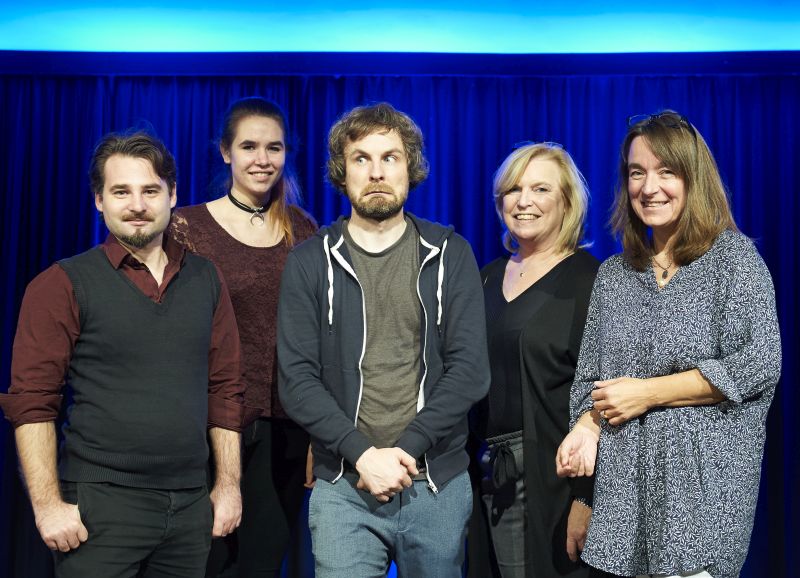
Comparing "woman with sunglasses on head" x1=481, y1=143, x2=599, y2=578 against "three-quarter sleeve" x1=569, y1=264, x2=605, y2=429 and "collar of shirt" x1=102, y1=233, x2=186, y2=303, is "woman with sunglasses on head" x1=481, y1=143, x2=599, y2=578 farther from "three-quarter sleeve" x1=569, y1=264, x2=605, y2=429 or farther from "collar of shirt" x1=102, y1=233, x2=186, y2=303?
"collar of shirt" x1=102, y1=233, x2=186, y2=303

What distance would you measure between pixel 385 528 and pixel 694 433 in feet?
2.66

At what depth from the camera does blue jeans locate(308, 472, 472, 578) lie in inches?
88.1

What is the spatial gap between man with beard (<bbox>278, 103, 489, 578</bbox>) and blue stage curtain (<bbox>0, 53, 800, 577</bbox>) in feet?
7.35

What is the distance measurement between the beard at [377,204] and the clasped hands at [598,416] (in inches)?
28.2

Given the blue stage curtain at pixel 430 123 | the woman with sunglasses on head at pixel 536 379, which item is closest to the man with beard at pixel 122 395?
the woman with sunglasses on head at pixel 536 379

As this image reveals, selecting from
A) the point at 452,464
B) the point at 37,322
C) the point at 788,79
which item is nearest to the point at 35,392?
the point at 37,322

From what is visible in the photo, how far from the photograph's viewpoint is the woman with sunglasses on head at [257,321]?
278 centimetres

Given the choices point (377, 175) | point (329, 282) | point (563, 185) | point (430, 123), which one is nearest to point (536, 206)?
point (563, 185)

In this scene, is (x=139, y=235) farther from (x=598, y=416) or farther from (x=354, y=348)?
(x=598, y=416)

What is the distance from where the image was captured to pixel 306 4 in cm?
473

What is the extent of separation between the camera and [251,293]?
2.78m

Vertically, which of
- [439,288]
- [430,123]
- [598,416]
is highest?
[430,123]

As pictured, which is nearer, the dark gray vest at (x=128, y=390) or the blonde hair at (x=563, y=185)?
the dark gray vest at (x=128, y=390)

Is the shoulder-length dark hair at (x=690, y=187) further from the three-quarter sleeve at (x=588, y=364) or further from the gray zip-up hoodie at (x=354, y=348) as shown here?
the gray zip-up hoodie at (x=354, y=348)
